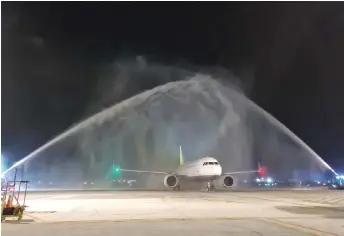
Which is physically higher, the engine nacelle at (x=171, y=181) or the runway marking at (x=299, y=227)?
the engine nacelle at (x=171, y=181)

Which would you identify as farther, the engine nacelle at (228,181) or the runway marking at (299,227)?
the engine nacelle at (228,181)

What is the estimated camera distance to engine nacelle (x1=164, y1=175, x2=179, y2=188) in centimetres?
5734

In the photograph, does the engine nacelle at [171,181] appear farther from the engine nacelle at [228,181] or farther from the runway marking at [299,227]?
the runway marking at [299,227]

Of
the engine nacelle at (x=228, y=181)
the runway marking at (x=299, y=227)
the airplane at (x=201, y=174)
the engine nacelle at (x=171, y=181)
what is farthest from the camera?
the engine nacelle at (x=171, y=181)

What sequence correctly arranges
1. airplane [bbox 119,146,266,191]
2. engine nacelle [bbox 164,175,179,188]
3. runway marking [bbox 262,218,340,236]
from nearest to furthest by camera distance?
runway marking [bbox 262,218,340,236]
airplane [bbox 119,146,266,191]
engine nacelle [bbox 164,175,179,188]

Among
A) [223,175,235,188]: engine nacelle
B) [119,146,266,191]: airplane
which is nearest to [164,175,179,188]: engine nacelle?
[119,146,266,191]: airplane

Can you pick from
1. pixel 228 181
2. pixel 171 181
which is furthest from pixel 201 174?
pixel 171 181

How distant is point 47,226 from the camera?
16.2m

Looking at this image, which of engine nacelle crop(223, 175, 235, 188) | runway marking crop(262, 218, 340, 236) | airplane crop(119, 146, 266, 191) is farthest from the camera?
engine nacelle crop(223, 175, 235, 188)

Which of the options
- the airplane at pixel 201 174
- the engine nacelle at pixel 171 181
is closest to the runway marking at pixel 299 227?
the airplane at pixel 201 174

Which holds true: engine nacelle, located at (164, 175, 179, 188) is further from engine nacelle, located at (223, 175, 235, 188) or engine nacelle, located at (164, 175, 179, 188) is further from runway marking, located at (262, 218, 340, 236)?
runway marking, located at (262, 218, 340, 236)

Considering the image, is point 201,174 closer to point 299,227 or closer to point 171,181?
point 171,181

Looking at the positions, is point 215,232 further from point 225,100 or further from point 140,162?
point 140,162

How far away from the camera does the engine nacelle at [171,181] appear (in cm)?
5734
